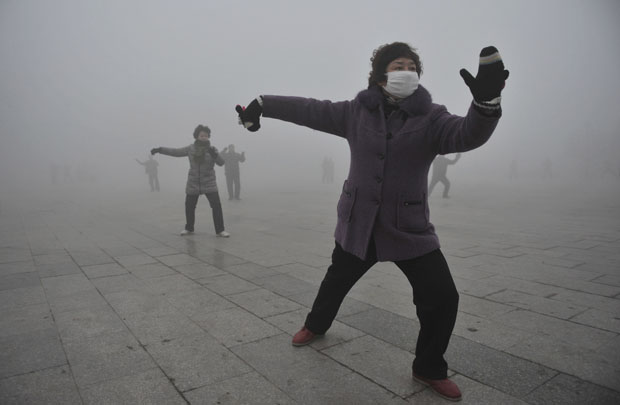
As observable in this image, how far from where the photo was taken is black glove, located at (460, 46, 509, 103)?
1.95 metres

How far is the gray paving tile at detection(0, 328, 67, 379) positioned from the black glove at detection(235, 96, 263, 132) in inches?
77.9

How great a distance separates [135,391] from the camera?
96.1 inches

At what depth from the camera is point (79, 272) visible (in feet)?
17.2

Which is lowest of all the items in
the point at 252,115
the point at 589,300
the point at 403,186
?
the point at 589,300

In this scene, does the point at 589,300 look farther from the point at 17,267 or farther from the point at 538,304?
the point at 17,267

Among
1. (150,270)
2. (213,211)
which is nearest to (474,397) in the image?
(150,270)

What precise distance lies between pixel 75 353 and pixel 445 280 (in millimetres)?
2512

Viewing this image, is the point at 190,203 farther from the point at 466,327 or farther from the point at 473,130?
the point at 473,130

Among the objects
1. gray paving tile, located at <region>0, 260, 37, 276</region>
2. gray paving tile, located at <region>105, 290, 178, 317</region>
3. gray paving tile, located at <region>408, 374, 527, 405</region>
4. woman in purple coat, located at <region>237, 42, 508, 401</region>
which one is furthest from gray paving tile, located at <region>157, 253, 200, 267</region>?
gray paving tile, located at <region>408, 374, 527, 405</region>

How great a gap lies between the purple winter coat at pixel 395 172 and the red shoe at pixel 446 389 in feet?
2.39

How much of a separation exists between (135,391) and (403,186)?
1.96m

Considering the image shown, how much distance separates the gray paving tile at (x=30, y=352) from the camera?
2725 millimetres

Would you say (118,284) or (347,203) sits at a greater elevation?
(347,203)

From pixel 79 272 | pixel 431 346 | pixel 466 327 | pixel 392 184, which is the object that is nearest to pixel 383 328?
pixel 466 327
